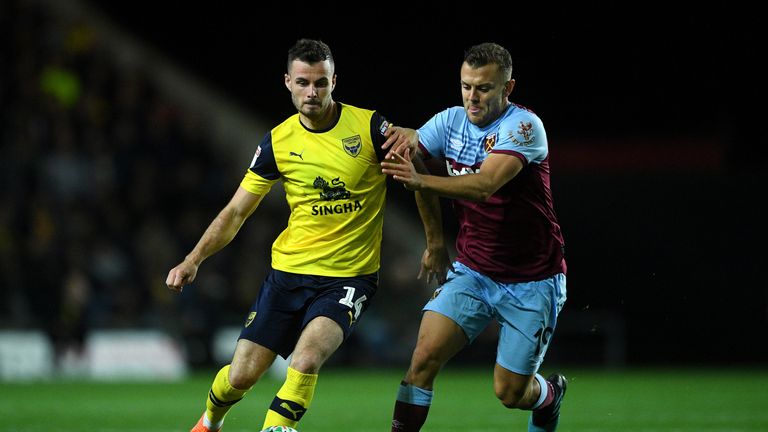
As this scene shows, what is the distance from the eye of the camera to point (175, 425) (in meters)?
9.83

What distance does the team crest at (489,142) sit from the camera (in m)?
6.94

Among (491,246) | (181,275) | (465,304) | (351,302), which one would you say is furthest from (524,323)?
(181,275)

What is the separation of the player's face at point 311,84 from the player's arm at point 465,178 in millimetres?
588

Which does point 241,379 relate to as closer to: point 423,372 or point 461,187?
point 423,372

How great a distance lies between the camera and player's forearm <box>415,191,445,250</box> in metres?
7.30

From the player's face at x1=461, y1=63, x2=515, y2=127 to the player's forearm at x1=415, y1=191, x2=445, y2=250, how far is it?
57cm

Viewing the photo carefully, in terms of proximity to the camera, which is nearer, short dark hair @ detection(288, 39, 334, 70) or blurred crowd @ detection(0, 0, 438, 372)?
short dark hair @ detection(288, 39, 334, 70)

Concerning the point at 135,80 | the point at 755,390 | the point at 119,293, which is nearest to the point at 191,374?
the point at 119,293

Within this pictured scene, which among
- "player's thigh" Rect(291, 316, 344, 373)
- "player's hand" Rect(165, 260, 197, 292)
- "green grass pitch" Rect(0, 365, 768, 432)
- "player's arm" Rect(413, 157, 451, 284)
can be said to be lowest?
"green grass pitch" Rect(0, 365, 768, 432)

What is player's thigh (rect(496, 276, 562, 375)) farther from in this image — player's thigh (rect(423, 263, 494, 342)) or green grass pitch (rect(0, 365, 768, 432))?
green grass pitch (rect(0, 365, 768, 432))

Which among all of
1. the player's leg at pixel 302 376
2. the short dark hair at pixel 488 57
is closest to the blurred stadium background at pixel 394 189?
the player's leg at pixel 302 376

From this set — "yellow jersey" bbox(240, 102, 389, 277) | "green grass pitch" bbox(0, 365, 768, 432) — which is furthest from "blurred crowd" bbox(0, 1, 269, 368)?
"yellow jersey" bbox(240, 102, 389, 277)

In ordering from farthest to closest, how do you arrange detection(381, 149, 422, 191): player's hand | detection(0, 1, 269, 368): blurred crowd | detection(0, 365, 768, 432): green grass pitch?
detection(0, 1, 269, 368): blurred crowd < detection(0, 365, 768, 432): green grass pitch < detection(381, 149, 422, 191): player's hand

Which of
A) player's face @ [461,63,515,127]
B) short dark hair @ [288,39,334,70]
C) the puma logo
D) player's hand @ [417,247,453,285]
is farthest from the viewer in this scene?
player's hand @ [417,247,453,285]
